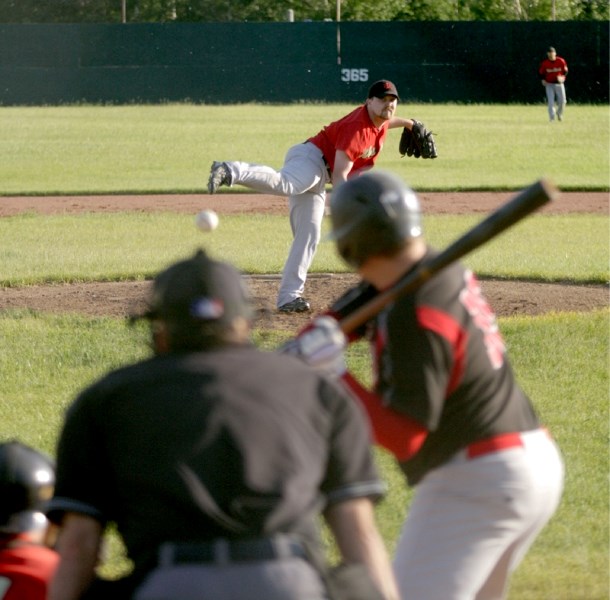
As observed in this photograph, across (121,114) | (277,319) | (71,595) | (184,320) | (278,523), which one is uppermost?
(184,320)

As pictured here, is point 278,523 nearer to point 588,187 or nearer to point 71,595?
point 71,595

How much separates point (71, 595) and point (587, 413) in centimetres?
524

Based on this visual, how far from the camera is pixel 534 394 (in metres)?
7.99

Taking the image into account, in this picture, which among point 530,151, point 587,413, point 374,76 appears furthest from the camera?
point 374,76

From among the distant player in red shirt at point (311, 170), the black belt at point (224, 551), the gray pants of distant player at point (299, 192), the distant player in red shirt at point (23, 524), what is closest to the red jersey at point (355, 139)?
the distant player in red shirt at point (311, 170)

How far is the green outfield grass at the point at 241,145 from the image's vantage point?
78.6ft

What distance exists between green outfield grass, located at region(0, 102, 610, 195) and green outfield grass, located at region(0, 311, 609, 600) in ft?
40.3

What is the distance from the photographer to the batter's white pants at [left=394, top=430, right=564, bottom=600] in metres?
3.55

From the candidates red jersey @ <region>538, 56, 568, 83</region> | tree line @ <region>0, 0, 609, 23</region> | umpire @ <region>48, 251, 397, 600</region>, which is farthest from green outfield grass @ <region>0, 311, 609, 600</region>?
tree line @ <region>0, 0, 609, 23</region>

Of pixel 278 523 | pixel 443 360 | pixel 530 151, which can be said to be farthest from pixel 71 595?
pixel 530 151

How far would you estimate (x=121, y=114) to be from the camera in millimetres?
39875

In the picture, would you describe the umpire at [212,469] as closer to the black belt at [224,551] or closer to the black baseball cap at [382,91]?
the black belt at [224,551]

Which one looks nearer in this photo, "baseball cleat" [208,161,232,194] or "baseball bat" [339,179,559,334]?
"baseball bat" [339,179,559,334]

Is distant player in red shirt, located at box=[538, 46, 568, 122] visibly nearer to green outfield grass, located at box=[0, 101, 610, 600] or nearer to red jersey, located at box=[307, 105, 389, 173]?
green outfield grass, located at box=[0, 101, 610, 600]
